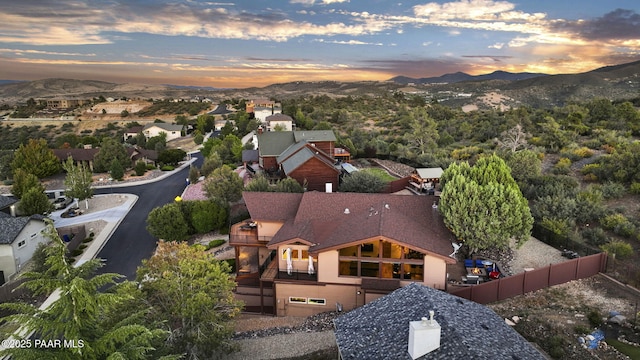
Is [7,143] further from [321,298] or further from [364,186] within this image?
[321,298]

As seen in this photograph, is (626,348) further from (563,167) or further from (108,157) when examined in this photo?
(108,157)

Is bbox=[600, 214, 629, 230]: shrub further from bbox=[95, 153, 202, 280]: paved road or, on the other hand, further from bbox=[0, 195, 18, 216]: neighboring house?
bbox=[0, 195, 18, 216]: neighboring house

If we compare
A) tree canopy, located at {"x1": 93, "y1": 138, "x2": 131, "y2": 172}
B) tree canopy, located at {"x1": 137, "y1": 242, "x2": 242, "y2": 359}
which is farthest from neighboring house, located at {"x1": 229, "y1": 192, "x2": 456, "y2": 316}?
tree canopy, located at {"x1": 93, "y1": 138, "x2": 131, "y2": 172}

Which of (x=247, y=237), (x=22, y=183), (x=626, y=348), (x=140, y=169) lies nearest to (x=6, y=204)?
(x=22, y=183)

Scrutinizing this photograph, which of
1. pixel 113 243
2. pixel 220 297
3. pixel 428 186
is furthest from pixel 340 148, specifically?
pixel 220 297

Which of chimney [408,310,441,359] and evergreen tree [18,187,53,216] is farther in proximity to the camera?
evergreen tree [18,187,53,216]
